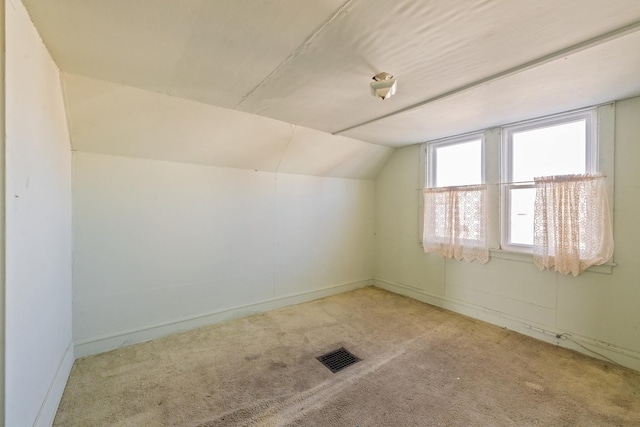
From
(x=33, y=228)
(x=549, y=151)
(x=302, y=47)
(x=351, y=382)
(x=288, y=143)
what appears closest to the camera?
(x=33, y=228)

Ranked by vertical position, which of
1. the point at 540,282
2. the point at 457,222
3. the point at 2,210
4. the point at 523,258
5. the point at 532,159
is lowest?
the point at 540,282

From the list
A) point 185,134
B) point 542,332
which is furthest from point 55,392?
point 542,332

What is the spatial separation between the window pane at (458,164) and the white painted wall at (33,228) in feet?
12.2

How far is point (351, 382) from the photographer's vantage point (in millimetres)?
1989

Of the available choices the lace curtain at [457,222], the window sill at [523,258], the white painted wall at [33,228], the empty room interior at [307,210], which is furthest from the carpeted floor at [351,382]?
the lace curtain at [457,222]

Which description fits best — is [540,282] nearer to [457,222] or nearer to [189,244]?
[457,222]

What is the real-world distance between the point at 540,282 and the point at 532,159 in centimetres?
123

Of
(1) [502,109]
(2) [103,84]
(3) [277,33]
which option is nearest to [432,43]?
(3) [277,33]

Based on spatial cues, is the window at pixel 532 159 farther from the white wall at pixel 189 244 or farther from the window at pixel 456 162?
the white wall at pixel 189 244

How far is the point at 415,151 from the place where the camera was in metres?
3.72

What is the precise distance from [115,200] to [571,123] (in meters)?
4.24

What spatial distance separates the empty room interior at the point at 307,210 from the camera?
4.32 feet

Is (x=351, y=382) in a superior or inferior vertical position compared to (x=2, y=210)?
inferior

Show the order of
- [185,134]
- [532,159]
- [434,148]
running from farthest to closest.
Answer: [434,148] → [532,159] → [185,134]
